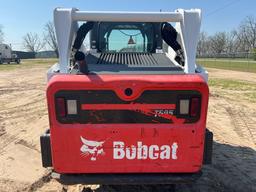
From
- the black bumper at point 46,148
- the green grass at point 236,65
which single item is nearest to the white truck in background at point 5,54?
the green grass at point 236,65

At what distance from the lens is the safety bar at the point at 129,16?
3.39 metres

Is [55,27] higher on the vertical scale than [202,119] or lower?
higher

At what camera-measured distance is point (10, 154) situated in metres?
5.37

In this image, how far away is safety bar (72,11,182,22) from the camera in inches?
134

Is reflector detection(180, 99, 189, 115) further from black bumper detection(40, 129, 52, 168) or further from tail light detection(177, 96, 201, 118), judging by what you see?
black bumper detection(40, 129, 52, 168)

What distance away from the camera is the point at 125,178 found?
3131 mm

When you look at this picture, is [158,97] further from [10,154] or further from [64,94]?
[10,154]

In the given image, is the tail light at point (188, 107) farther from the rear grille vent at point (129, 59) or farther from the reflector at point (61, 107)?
the reflector at point (61, 107)

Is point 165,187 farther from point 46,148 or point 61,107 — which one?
point 61,107

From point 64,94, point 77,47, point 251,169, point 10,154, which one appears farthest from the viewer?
point 10,154

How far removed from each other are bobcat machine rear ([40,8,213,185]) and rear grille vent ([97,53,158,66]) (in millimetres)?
603

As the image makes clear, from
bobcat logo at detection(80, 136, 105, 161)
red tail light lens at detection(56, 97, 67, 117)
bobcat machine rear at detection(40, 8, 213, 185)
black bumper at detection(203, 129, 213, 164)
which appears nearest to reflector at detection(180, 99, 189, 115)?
bobcat machine rear at detection(40, 8, 213, 185)

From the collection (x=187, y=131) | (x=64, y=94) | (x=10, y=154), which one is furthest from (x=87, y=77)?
(x=10, y=154)

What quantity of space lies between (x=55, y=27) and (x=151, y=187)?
→ 239 cm
